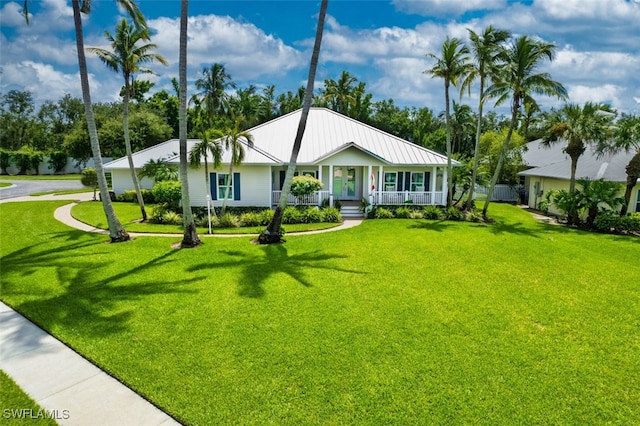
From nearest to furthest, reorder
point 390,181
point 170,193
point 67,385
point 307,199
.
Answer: point 67,385 < point 170,193 < point 307,199 < point 390,181

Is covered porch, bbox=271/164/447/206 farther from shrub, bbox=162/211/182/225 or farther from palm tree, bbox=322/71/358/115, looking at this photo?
palm tree, bbox=322/71/358/115

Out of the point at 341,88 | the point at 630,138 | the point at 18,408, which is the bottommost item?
the point at 18,408

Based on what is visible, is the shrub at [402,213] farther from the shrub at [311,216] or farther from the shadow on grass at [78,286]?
the shadow on grass at [78,286]

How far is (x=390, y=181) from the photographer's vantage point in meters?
25.5

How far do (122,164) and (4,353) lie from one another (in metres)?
23.7

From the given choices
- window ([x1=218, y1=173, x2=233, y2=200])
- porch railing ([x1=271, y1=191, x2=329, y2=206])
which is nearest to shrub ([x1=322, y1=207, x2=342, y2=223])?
porch railing ([x1=271, y1=191, x2=329, y2=206])

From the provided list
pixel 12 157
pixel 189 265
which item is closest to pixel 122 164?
pixel 189 265

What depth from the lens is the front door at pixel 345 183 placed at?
A: 25.9m

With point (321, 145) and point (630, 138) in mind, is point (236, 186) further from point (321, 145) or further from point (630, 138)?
point (630, 138)

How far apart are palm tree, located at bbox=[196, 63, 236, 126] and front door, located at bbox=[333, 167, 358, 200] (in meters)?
9.26

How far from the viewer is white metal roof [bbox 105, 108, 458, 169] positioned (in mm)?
22953

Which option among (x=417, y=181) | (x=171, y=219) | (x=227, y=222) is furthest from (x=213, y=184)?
(x=417, y=181)

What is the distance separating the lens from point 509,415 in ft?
18.6

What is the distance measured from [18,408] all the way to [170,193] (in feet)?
55.0
